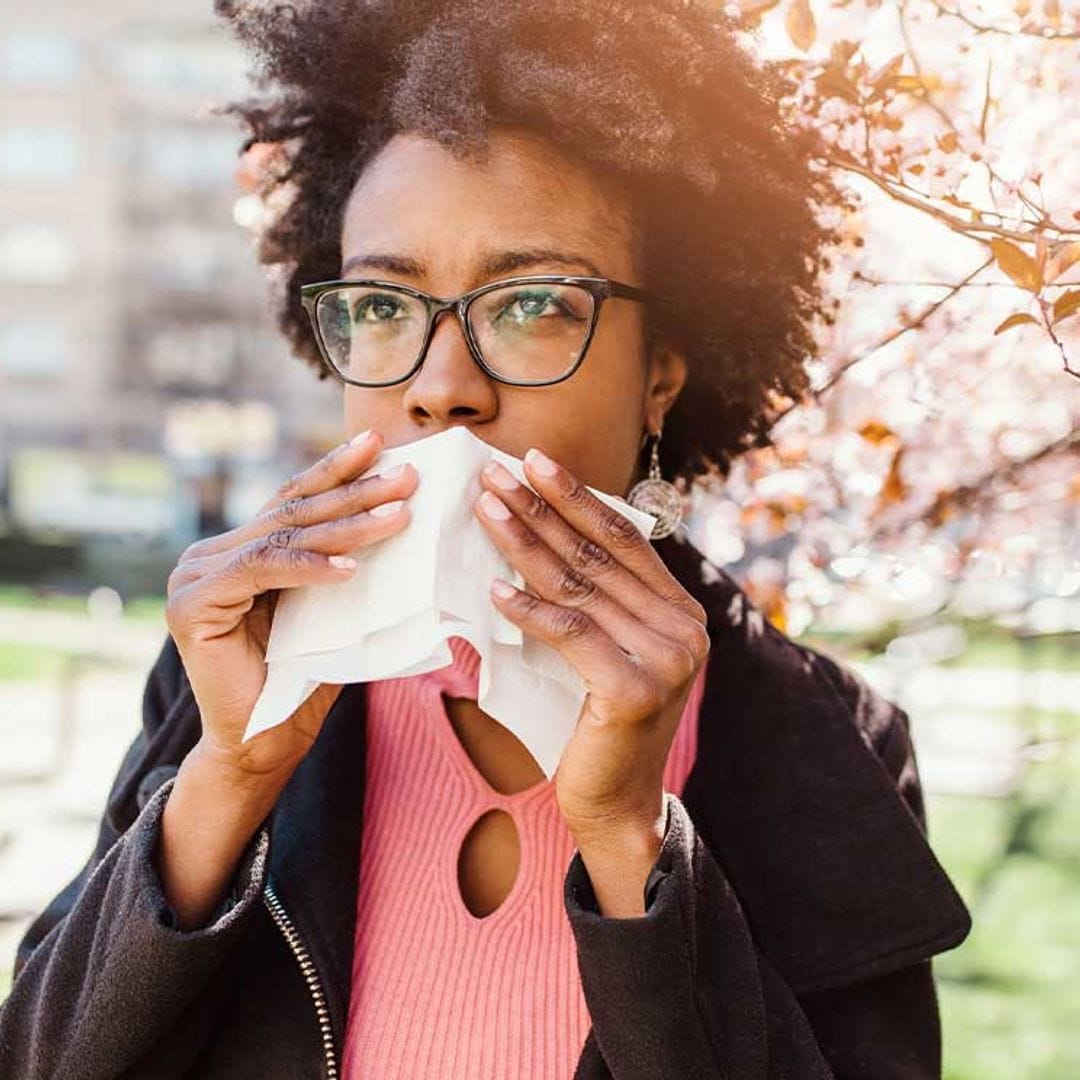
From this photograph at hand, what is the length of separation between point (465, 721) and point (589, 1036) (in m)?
0.62

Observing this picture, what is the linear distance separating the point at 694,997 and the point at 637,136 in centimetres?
129

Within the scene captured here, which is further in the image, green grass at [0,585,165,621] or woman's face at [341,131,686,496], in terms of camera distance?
green grass at [0,585,165,621]

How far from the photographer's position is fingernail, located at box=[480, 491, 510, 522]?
67.9 inches

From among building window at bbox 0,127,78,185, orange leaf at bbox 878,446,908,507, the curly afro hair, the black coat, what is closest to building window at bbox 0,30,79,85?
building window at bbox 0,127,78,185

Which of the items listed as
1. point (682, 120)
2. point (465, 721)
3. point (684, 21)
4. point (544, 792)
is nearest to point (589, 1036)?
point (544, 792)

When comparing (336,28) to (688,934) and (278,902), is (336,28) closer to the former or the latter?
(278,902)

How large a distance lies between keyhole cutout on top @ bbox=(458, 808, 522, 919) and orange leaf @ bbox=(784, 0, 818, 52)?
1.30m

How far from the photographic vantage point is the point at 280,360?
143ft

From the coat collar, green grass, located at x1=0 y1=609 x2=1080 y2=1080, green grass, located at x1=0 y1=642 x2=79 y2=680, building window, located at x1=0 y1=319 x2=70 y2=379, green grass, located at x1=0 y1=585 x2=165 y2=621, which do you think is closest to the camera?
the coat collar

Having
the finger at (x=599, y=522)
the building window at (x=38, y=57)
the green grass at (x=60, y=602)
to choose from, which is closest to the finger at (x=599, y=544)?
the finger at (x=599, y=522)

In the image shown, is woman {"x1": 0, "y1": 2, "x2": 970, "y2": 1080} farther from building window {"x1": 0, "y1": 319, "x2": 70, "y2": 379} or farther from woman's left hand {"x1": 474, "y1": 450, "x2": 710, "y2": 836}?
building window {"x1": 0, "y1": 319, "x2": 70, "y2": 379}

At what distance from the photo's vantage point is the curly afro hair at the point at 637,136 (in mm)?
2100

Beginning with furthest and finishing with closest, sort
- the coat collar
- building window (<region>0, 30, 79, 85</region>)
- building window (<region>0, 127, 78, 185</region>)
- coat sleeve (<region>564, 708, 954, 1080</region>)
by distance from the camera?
building window (<region>0, 30, 79, 85</region>)
building window (<region>0, 127, 78, 185</region>)
the coat collar
coat sleeve (<region>564, 708, 954, 1080</region>)

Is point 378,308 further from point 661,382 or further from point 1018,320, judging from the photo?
point 1018,320
